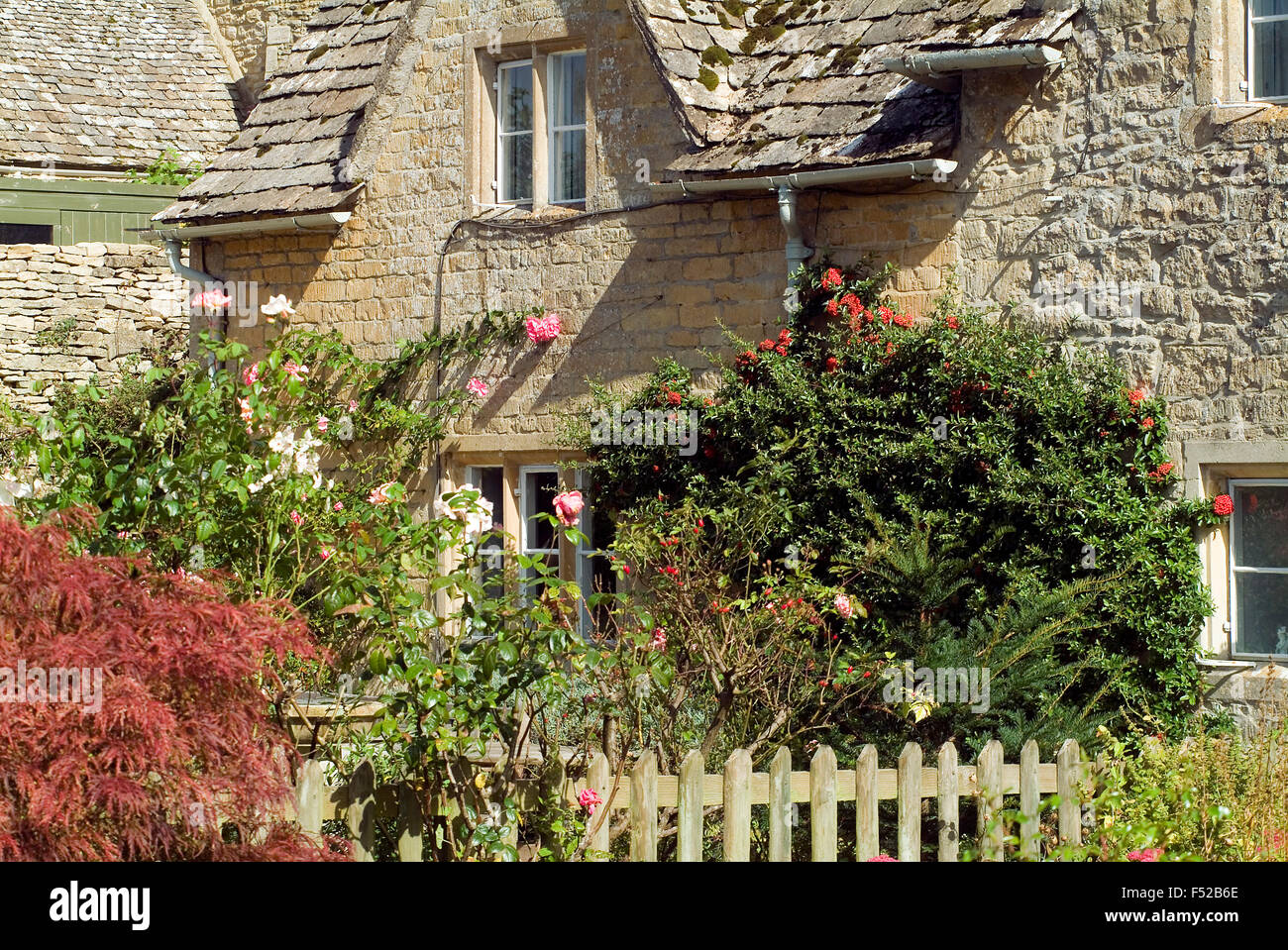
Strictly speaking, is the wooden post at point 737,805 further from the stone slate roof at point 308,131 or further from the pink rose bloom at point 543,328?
the stone slate roof at point 308,131

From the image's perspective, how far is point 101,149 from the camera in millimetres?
17500

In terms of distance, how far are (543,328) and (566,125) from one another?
1.50 m

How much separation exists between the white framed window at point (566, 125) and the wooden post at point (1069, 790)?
5.96 m

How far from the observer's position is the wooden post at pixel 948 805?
6.03 metres

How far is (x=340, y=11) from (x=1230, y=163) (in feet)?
24.5

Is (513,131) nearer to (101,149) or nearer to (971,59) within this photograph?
(971,59)

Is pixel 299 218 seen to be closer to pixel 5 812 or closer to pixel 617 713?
pixel 617 713

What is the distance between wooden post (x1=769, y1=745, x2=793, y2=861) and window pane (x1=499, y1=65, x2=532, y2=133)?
21.6 ft

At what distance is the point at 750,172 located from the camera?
31.4ft

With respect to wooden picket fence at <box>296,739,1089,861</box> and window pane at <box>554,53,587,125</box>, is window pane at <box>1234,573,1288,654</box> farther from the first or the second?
window pane at <box>554,53,587,125</box>

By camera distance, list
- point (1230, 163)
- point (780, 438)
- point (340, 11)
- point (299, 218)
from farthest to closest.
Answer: point (340, 11)
point (299, 218)
point (780, 438)
point (1230, 163)

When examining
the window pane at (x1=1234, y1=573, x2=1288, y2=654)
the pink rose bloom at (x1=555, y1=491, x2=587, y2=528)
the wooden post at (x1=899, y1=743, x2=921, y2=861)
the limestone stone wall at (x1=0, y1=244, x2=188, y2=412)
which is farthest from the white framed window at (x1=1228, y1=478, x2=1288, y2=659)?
the limestone stone wall at (x1=0, y1=244, x2=188, y2=412)

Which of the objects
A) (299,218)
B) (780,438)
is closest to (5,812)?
(780,438)
